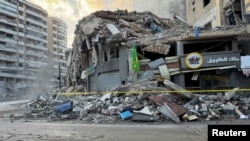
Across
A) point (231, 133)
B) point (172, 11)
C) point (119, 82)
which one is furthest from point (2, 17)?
point (231, 133)

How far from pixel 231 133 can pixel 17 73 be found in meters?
89.5

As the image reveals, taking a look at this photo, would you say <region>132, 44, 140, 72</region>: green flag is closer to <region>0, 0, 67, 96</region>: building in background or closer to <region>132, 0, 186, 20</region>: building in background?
<region>132, 0, 186, 20</region>: building in background

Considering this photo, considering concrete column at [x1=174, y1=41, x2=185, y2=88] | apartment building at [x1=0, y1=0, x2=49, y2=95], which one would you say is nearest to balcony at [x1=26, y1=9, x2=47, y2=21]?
apartment building at [x1=0, y1=0, x2=49, y2=95]

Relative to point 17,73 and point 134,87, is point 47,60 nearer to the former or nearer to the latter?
point 17,73

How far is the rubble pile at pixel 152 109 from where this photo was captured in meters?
16.5

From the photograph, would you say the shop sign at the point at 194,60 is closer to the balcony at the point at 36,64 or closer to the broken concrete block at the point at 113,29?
the broken concrete block at the point at 113,29

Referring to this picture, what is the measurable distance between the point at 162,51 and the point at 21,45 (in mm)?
74415

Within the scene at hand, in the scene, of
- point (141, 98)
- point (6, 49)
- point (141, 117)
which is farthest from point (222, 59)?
point (6, 49)

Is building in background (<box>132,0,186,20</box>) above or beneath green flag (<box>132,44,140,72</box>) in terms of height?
above

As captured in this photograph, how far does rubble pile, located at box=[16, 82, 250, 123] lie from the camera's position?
650 inches

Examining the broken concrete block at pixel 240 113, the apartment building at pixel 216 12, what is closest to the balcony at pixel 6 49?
the apartment building at pixel 216 12

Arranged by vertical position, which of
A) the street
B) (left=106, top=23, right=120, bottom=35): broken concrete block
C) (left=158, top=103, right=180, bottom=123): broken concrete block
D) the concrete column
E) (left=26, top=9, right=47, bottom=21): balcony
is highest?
(left=26, top=9, right=47, bottom=21): balcony

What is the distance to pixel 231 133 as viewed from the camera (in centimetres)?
324

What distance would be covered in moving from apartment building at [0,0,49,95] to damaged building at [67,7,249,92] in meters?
58.6
